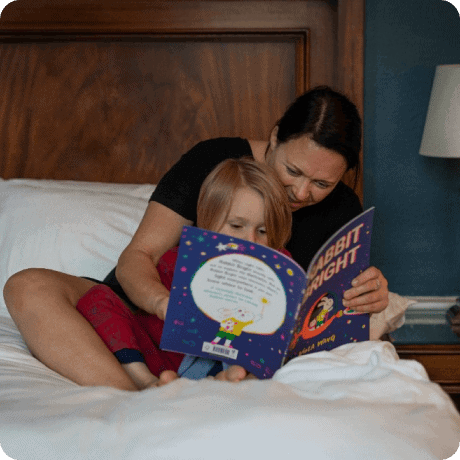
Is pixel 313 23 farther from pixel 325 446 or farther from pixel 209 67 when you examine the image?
pixel 325 446

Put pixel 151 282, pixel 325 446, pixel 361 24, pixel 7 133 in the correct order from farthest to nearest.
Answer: pixel 7 133 → pixel 361 24 → pixel 151 282 → pixel 325 446

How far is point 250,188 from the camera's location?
4.28 ft

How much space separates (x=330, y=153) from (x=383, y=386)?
60cm

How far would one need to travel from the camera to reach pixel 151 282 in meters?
1.24

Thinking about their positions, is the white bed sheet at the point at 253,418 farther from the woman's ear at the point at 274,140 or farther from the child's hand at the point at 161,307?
the woman's ear at the point at 274,140

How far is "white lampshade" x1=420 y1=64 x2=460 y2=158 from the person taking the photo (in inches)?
68.1

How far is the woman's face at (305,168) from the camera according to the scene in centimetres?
135

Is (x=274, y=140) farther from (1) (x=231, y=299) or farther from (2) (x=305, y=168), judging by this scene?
(1) (x=231, y=299)

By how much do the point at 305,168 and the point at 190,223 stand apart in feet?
0.97

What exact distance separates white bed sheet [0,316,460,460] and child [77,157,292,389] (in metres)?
0.23

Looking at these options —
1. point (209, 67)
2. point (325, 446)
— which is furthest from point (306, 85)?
point (325, 446)

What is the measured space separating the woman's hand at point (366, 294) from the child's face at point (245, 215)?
0.78 ft

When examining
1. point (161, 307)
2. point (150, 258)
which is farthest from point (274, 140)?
point (161, 307)

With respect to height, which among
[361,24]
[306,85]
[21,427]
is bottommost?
[21,427]
